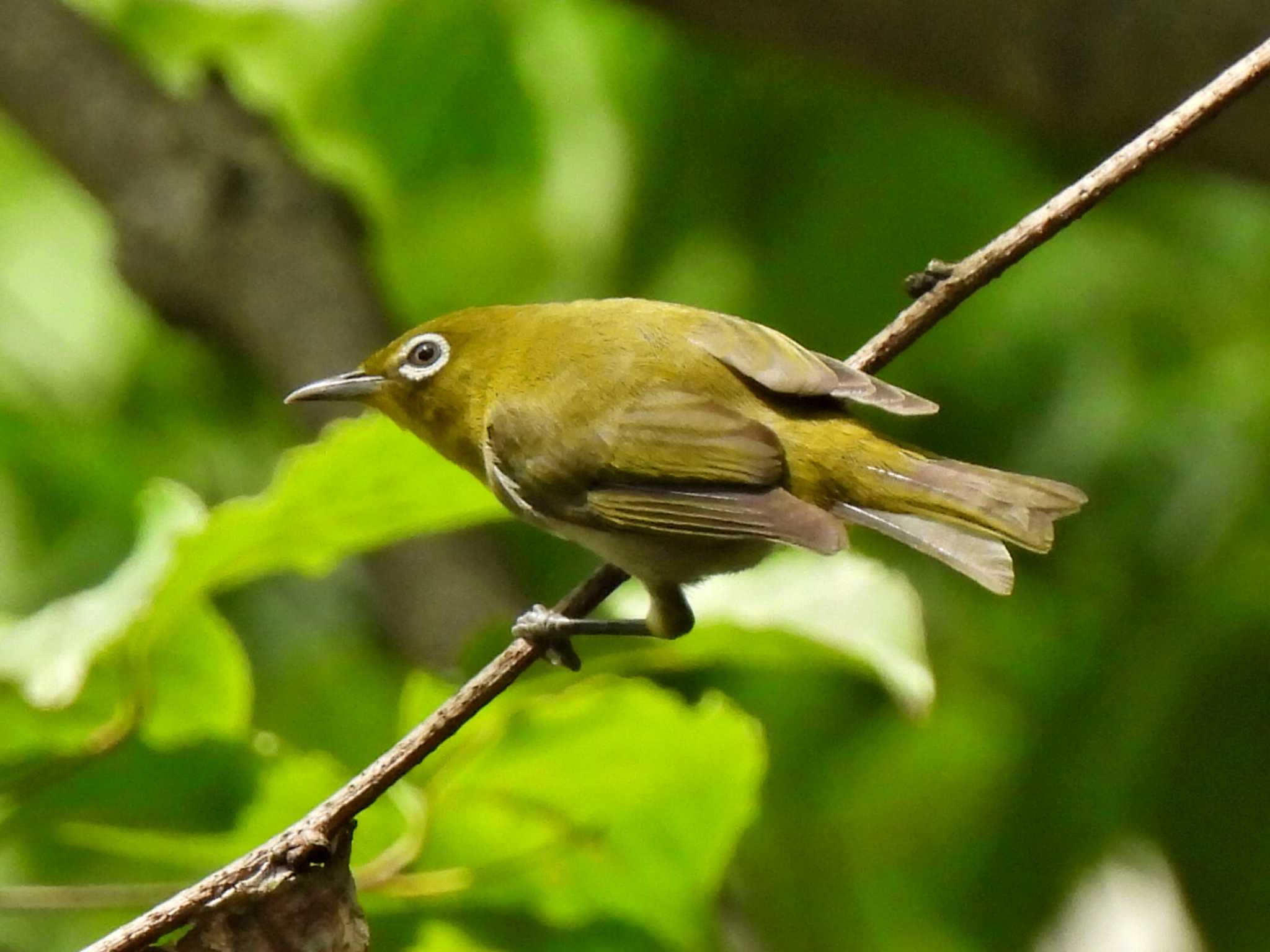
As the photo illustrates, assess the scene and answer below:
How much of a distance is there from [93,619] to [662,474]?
928 mm

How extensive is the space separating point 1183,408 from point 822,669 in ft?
3.10

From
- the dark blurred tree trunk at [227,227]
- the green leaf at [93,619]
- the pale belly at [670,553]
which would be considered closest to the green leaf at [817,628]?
the pale belly at [670,553]

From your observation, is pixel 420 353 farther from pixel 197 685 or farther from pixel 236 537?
pixel 236 537

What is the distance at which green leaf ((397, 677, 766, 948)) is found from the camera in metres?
2.47

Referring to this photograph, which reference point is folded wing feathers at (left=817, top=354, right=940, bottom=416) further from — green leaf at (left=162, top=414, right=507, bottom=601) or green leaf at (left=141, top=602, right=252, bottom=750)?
green leaf at (left=141, top=602, right=252, bottom=750)

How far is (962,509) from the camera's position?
2.44 meters

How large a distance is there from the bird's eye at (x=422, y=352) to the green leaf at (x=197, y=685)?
2.66 ft

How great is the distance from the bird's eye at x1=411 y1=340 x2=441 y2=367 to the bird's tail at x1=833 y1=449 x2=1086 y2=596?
95cm

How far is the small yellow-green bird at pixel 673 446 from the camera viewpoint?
2.46 metres

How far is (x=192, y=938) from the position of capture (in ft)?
6.20

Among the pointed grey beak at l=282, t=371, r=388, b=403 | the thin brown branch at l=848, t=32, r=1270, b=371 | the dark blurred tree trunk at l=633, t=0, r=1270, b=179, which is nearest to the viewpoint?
the thin brown branch at l=848, t=32, r=1270, b=371

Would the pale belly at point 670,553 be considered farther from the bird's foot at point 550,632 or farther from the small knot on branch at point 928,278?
the small knot on branch at point 928,278

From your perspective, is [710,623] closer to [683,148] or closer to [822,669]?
[822,669]

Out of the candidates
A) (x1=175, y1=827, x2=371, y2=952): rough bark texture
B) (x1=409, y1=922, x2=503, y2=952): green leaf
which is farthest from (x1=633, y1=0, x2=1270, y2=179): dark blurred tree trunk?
(x1=175, y1=827, x2=371, y2=952): rough bark texture
